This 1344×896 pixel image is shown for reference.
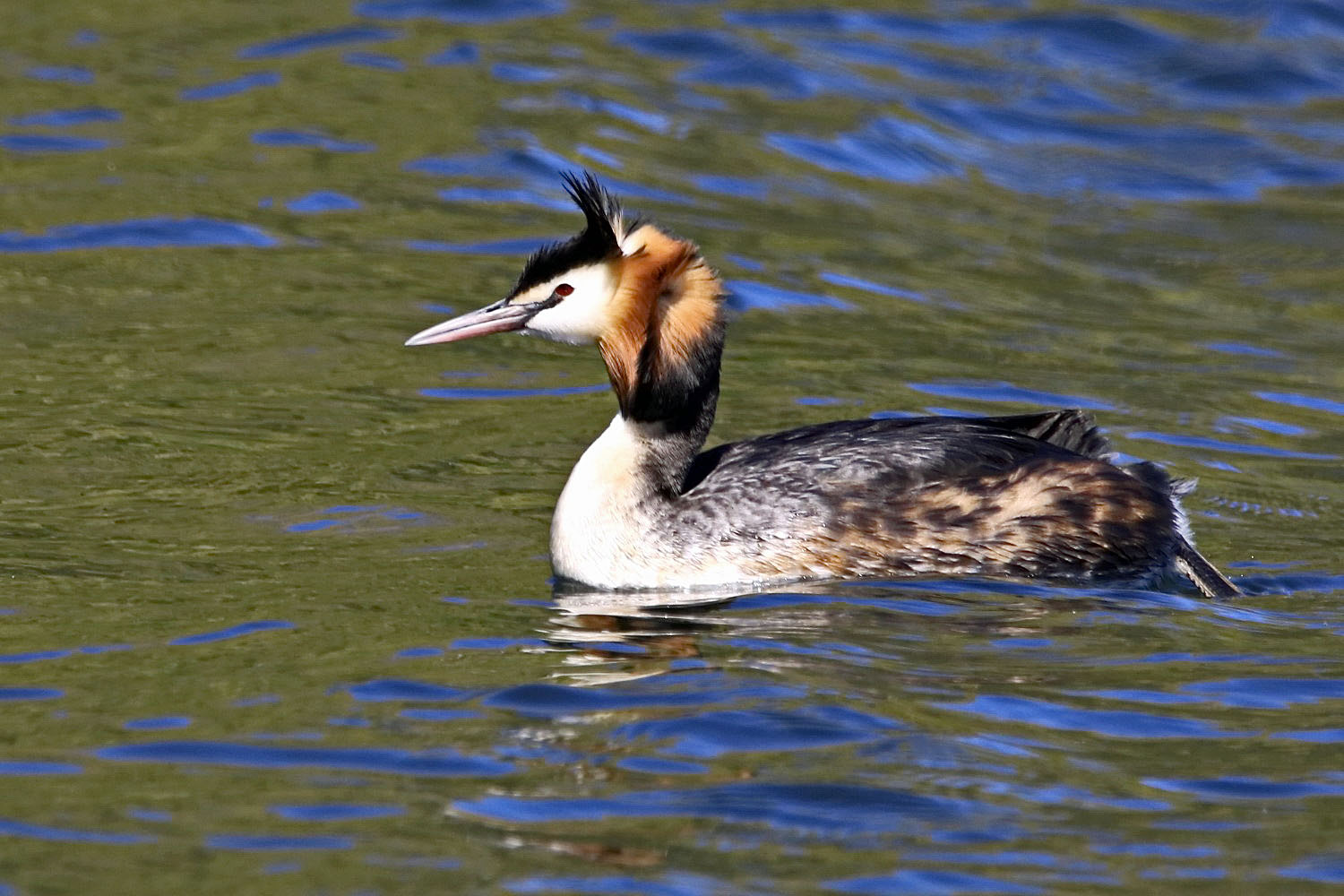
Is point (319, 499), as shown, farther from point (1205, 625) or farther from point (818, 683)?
point (1205, 625)

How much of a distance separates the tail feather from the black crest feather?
8.03ft

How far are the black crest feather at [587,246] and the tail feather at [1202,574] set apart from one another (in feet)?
8.03

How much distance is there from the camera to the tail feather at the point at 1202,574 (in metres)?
8.23

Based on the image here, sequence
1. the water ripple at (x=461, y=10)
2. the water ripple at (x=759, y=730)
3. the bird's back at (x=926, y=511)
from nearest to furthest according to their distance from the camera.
Answer: 1. the water ripple at (x=759, y=730)
2. the bird's back at (x=926, y=511)
3. the water ripple at (x=461, y=10)

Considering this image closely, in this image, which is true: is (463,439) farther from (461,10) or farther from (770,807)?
(461,10)

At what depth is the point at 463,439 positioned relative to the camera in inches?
399

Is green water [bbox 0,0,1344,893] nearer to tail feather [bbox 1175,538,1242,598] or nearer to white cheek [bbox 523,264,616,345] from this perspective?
tail feather [bbox 1175,538,1242,598]

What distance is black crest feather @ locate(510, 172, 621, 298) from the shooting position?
26.8ft

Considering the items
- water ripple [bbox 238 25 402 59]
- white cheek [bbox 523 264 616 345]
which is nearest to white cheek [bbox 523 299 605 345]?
white cheek [bbox 523 264 616 345]

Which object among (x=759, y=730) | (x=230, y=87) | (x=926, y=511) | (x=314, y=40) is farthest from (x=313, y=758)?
(x=314, y=40)

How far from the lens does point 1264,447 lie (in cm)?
1048

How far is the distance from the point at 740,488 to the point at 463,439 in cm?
220

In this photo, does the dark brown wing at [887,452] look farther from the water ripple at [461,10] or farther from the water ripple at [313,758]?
the water ripple at [461,10]

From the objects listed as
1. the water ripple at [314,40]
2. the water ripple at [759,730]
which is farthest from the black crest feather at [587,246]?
the water ripple at [314,40]
